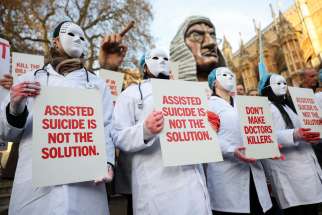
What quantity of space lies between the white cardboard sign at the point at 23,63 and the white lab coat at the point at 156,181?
262 cm

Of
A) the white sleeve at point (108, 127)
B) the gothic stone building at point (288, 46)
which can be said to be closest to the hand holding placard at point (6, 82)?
the white sleeve at point (108, 127)

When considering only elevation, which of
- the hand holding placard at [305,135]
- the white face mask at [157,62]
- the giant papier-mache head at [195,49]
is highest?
the giant papier-mache head at [195,49]

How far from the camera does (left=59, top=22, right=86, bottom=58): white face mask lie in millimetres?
2174

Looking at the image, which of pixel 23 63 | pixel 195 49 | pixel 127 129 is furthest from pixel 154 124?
pixel 195 49

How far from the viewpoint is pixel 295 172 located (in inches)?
110

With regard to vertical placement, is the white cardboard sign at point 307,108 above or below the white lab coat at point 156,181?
above

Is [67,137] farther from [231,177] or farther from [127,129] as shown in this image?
[231,177]

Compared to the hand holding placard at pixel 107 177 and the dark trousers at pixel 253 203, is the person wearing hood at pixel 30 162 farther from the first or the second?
the dark trousers at pixel 253 203

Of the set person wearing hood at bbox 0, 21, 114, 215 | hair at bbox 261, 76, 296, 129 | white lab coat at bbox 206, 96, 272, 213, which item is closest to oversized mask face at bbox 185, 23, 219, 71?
hair at bbox 261, 76, 296, 129

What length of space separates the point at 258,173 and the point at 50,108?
1.97 metres

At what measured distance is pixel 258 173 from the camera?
2.58 meters

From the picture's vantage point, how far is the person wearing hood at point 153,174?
1.85 metres

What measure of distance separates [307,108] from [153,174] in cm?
214

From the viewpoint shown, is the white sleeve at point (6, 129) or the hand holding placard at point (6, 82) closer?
the white sleeve at point (6, 129)
